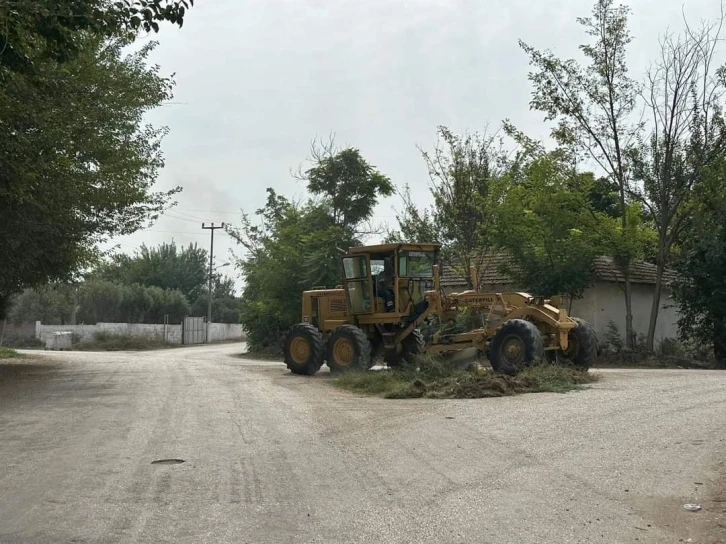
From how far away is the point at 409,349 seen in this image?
20.4 meters

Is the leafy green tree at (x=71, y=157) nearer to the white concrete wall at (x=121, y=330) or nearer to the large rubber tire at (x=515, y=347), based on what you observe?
the large rubber tire at (x=515, y=347)

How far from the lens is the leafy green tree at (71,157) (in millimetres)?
15539

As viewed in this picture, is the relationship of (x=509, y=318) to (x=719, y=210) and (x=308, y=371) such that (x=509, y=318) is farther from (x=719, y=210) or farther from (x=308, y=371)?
(x=719, y=210)

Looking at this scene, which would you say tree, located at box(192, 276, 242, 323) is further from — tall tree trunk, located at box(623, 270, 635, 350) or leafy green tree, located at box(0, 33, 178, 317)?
leafy green tree, located at box(0, 33, 178, 317)

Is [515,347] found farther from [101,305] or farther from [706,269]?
[101,305]

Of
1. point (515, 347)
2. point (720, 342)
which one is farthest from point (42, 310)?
point (515, 347)

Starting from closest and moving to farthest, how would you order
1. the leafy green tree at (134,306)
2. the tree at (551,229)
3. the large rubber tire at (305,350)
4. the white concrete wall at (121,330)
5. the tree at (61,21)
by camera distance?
the tree at (61,21) → the large rubber tire at (305,350) → the tree at (551,229) → the white concrete wall at (121,330) → the leafy green tree at (134,306)

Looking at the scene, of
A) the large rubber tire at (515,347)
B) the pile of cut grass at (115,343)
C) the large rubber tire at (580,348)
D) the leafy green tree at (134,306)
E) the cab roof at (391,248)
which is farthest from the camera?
the leafy green tree at (134,306)

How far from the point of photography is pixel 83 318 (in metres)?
71.6

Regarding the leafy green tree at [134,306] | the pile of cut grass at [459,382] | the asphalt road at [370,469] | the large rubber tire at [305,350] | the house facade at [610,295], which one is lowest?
the asphalt road at [370,469]

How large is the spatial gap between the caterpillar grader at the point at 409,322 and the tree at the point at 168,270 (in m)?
64.1

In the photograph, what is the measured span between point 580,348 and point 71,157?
11.8 meters

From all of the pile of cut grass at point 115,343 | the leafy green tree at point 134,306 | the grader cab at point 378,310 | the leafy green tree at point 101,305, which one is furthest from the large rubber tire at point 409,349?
the leafy green tree at point 134,306

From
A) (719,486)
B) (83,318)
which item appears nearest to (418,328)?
(719,486)
